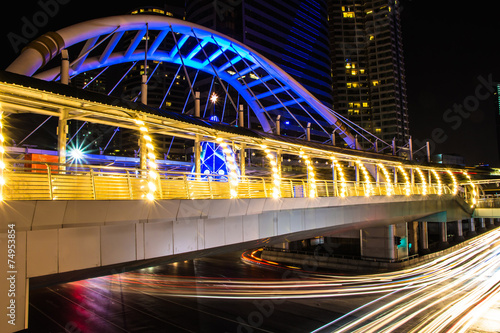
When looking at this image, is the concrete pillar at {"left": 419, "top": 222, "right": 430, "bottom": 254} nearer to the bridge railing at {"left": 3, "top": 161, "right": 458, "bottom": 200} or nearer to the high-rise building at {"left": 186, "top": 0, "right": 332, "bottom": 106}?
the bridge railing at {"left": 3, "top": 161, "right": 458, "bottom": 200}

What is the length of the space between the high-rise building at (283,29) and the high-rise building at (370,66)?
1938 centimetres

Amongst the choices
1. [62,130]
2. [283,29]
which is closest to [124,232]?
[62,130]

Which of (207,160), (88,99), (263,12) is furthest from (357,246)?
(263,12)

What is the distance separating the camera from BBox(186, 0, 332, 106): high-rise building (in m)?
96.7

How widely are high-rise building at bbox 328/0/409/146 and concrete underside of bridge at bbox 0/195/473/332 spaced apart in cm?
13023

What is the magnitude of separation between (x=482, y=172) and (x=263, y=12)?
72929 millimetres

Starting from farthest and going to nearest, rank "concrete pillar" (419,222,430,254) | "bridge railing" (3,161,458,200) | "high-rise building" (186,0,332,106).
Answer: "high-rise building" (186,0,332,106)
"concrete pillar" (419,222,430,254)
"bridge railing" (3,161,458,200)

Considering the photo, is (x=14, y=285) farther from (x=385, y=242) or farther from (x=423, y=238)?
(x=423, y=238)

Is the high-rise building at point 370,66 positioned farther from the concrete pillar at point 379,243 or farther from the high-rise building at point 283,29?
the concrete pillar at point 379,243

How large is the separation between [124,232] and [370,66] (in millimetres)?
153464

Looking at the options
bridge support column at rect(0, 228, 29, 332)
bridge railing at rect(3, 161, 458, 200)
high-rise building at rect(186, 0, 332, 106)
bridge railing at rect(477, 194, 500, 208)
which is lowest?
bridge railing at rect(477, 194, 500, 208)

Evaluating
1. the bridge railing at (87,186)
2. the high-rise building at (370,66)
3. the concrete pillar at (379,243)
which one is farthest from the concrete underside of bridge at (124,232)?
the high-rise building at (370,66)

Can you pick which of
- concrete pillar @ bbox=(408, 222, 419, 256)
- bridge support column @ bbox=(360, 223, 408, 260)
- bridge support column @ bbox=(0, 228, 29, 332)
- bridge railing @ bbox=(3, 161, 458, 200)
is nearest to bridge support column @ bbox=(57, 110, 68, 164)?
bridge railing @ bbox=(3, 161, 458, 200)

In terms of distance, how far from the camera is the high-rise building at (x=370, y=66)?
13795 centimetres
